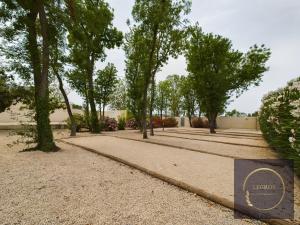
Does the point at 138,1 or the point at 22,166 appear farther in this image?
the point at 138,1

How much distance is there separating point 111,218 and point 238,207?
1.56 meters

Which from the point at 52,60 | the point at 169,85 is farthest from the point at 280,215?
the point at 169,85

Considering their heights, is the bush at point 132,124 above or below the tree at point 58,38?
below

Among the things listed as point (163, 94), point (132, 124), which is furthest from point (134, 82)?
point (163, 94)

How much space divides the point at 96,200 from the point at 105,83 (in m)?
Result: 16.2

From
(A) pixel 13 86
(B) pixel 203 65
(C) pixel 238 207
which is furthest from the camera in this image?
(B) pixel 203 65

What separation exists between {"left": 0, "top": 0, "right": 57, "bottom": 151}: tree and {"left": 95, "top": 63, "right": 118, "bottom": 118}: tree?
1055 cm

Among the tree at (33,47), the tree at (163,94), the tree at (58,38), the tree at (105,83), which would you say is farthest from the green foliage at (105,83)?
the tree at (163,94)

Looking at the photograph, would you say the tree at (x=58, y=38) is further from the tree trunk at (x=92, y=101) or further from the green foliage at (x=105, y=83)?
the green foliage at (x=105, y=83)

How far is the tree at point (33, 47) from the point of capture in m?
7.35

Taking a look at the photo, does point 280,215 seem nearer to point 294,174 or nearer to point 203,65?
point 294,174

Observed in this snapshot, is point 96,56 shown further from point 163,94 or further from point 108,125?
point 163,94

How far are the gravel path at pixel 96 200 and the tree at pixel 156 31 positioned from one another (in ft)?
24.7

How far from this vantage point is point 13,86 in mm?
8023
